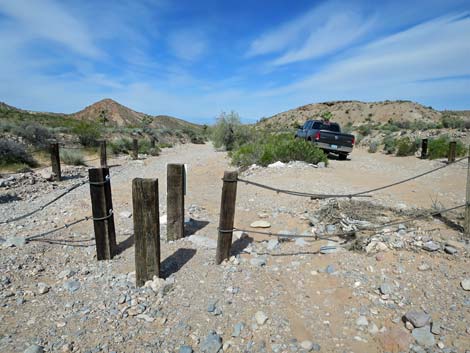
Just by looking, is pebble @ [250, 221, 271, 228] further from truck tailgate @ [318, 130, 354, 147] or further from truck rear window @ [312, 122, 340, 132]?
truck rear window @ [312, 122, 340, 132]

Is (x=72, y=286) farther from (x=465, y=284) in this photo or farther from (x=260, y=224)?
(x=465, y=284)

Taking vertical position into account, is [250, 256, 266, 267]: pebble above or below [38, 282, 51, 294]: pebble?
above

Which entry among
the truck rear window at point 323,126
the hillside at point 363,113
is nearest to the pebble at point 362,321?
the truck rear window at point 323,126

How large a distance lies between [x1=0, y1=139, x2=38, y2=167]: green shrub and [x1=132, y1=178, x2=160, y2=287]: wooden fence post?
11008mm

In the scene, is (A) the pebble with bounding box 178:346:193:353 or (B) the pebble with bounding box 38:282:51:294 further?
(B) the pebble with bounding box 38:282:51:294

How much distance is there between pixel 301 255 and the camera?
422 cm

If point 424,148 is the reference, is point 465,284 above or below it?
below

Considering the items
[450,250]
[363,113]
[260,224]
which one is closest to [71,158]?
[260,224]

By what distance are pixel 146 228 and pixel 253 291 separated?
1.39m

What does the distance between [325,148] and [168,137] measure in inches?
858

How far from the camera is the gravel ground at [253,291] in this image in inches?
105

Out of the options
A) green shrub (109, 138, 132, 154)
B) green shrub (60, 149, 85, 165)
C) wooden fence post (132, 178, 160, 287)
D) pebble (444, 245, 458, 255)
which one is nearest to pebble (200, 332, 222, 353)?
wooden fence post (132, 178, 160, 287)

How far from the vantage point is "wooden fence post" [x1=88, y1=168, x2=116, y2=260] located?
3.86 m

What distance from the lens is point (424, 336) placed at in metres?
2.61
